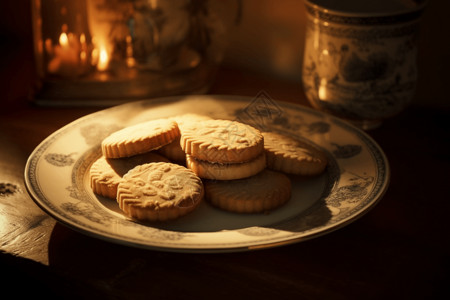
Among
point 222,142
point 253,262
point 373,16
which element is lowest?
point 253,262

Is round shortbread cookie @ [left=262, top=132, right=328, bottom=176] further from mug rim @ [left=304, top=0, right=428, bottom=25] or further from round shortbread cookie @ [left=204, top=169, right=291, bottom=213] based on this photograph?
mug rim @ [left=304, top=0, right=428, bottom=25]

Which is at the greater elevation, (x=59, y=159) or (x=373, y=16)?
(x=373, y=16)

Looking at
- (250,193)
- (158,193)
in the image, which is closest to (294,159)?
(250,193)

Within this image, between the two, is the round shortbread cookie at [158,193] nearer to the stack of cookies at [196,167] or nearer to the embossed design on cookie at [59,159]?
the stack of cookies at [196,167]

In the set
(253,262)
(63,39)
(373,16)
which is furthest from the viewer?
(63,39)

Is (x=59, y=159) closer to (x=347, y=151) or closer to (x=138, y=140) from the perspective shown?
(x=138, y=140)

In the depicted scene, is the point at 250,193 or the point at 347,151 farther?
the point at 347,151

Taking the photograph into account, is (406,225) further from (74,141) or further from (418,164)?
(74,141)
